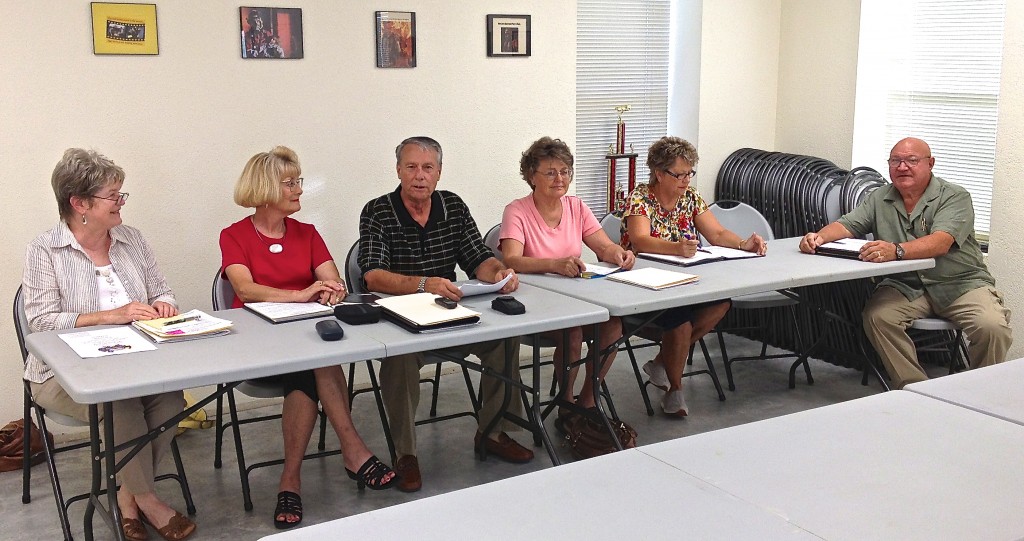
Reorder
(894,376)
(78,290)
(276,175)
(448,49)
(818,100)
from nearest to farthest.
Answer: (78,290) < (276,175) < (894,376) < (448,49) < (818,100)

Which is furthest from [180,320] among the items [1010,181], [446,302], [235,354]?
[1010,181]

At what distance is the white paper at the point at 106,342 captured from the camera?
3054 millimetres

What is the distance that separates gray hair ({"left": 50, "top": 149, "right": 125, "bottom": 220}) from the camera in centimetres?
351

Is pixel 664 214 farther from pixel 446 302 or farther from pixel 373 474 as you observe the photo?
pixel 373 474

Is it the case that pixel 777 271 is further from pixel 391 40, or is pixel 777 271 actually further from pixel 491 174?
pixel 391 40

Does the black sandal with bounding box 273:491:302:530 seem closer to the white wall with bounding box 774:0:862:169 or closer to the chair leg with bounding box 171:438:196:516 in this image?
the chair leg with bounding box 171:438:196:516

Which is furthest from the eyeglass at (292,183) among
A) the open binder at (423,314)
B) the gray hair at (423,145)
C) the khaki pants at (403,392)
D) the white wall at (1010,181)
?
the white wall at (1010,181)

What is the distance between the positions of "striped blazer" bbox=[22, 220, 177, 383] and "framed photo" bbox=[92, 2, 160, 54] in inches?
38.5

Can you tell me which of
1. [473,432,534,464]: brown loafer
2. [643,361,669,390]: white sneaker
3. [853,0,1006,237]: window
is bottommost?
[473,432,534,464]: brown loafer

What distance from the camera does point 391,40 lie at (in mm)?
4953

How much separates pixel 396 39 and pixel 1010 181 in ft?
10.1

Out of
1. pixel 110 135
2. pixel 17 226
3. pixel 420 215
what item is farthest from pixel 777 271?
pixel 17 226

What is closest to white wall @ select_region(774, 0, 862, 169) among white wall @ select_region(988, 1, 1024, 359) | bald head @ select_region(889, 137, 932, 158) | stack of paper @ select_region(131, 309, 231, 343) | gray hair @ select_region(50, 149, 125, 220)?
white wall @ select_region(988, 1, 1024, 359)

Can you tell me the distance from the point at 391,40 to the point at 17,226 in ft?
6.19
